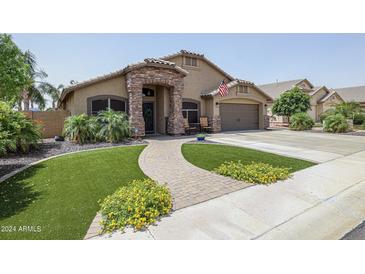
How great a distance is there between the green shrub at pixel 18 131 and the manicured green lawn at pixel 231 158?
21.5ft

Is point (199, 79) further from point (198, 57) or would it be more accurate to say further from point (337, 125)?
point (337, 125)

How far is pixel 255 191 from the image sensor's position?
5.16 meters

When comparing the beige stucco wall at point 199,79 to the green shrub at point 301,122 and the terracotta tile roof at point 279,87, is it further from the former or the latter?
the terracotta tile roof at point 279,87

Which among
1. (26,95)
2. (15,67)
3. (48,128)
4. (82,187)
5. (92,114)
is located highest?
(26,95)

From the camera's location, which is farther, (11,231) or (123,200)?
(123,200)

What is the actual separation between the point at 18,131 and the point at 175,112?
885 centimetres

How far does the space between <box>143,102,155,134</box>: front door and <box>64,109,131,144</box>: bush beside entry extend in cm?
372

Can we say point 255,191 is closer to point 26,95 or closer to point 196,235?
point 196,235

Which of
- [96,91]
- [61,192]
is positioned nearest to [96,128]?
[96,91]

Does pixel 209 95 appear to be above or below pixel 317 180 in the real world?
above

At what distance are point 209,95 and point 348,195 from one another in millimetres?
12848
